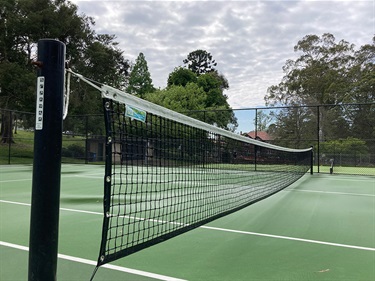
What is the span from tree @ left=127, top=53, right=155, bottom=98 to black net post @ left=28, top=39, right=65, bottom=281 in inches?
1524

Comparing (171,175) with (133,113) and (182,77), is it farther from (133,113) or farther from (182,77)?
(182,77)

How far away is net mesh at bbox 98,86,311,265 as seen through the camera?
2344mm

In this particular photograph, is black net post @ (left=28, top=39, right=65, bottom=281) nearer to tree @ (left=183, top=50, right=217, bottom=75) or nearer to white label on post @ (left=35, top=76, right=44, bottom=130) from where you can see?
white label on post @ (left=35, top=76, right=44, bottom=130)

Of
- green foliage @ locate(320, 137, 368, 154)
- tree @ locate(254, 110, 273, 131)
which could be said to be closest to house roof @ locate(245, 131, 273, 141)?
tree @ locate(254, 110, 273, 131)

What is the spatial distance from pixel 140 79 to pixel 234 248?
38629 mm

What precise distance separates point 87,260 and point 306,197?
5519mm

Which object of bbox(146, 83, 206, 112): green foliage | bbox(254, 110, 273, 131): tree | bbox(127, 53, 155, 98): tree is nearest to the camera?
bbox(254, 110, 273, 131): tree

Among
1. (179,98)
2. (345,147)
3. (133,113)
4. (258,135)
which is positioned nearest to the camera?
(133,113)

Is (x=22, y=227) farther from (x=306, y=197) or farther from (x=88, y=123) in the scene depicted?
(x=88, y=123)

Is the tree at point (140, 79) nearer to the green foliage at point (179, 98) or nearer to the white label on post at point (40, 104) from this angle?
the green foliage at point (179, 98)

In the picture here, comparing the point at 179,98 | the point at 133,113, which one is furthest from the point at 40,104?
the point at 179,98

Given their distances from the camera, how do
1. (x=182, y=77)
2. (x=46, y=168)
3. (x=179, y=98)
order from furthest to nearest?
1. (x=182, y=77)
2. (x=179, y=98)
3. (x=46, y=168)

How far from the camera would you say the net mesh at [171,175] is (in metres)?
2.34

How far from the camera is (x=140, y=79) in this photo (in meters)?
40.7
